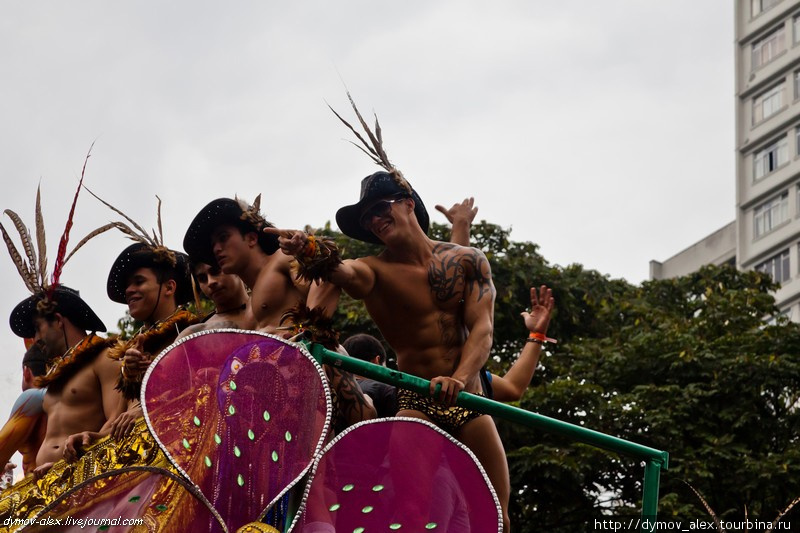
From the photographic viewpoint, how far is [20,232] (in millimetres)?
10594

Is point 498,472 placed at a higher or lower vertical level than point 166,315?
lower

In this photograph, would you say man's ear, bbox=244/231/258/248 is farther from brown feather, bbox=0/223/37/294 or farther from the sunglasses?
brown feather, bbox=0/223/37/294

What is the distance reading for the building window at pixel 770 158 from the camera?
178ft

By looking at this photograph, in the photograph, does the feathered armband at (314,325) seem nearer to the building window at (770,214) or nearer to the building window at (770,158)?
the building window at (770,214)

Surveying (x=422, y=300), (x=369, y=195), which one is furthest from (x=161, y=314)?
(x=422, y=300)

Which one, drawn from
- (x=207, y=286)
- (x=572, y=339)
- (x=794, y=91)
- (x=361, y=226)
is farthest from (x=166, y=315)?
(x=794, y=91)

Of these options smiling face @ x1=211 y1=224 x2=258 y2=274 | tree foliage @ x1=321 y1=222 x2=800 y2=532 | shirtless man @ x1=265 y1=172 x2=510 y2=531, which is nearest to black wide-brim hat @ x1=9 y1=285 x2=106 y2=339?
smiling face @ x1=211 y1=224 x2=258 y2=274

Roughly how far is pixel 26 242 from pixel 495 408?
14.0 ft

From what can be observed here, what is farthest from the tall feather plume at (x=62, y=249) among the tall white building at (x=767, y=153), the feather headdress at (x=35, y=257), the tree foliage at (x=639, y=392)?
the tall white building at (x=767, y=153)

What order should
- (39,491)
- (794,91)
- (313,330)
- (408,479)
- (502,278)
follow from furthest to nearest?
(794,91), (502,278), (39,491), (313,330), (408,479)

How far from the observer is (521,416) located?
7.62m

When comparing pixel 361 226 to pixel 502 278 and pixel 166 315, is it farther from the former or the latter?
pixel 502 278

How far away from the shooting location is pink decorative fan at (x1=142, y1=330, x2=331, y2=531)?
291 inches

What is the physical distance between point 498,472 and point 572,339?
54.2 ft
